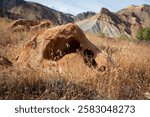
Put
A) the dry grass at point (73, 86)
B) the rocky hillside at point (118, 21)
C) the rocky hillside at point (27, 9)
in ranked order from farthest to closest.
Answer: the rocky hillside at point (27, 9) → the rocky hillside at point (118, 21) → the dry grass at point (73, 86)

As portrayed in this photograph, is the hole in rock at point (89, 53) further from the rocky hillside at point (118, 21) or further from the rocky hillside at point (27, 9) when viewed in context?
the rocky hillside at point (27, 9)

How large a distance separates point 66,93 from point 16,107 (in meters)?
1.02

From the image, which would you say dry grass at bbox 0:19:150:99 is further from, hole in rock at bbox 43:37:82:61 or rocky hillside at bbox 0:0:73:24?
rocky hillside at bbox 0:0:73:24

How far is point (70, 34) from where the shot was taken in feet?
27.5

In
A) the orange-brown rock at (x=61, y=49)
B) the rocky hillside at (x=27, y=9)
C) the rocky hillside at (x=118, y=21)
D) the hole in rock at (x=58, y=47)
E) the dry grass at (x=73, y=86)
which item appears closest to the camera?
the dry grass at (x=73, y=86)

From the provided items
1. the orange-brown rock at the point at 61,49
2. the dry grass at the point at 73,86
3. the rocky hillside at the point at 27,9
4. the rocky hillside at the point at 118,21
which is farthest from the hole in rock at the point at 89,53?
the rocky hillside at the point at 27,9

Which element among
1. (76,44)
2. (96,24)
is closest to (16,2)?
(96,24)

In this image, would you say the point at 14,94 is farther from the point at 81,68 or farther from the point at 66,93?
the point at 81,68

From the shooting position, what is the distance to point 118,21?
128250mm

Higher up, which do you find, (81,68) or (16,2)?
(16,2)

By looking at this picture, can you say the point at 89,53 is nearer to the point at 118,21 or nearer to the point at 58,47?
the point at 58,47

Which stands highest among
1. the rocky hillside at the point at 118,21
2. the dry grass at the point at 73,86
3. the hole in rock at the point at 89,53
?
the rocky hillside at the point at 118,21

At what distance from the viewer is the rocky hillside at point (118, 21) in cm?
11469

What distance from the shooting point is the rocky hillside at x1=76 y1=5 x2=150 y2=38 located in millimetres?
114688
